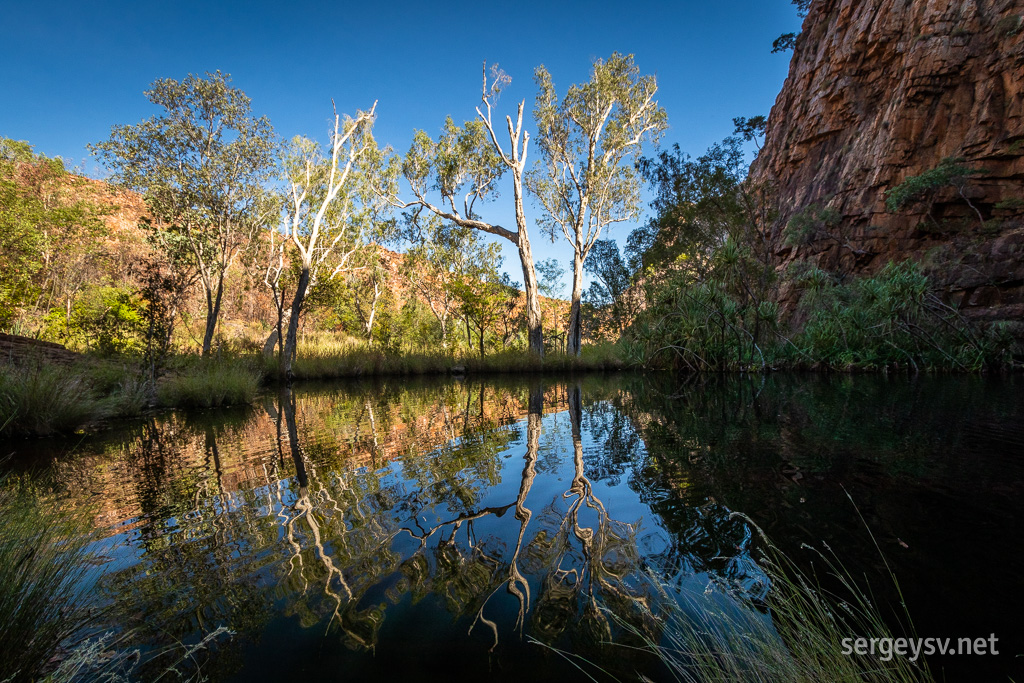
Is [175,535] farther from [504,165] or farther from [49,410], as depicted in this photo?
[504,165]

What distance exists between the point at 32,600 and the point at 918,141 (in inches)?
1114

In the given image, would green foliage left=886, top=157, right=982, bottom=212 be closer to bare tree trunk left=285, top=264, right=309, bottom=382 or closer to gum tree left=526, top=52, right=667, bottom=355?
gum tree left=526, top=52, right=667, bottom=355

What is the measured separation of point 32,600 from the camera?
1239 millimetres

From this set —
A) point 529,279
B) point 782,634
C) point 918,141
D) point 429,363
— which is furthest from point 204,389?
point 918,141

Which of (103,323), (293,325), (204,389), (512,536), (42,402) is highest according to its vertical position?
(293,325)

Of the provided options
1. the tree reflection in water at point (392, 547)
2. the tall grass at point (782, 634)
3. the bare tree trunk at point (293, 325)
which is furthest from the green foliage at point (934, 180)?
the bare tree trunk at point (293, 325)

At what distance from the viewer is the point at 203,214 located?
55.5 ft

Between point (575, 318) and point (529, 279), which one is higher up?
point (529, 279)

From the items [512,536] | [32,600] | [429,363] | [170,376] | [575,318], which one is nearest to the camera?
[32,600]

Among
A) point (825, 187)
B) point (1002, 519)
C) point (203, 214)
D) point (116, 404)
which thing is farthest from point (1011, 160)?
point (203, 214)

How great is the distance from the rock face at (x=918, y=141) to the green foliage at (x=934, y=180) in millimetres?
357

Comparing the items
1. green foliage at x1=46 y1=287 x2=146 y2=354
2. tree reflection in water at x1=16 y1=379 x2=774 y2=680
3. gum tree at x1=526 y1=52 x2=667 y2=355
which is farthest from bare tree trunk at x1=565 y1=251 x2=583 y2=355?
tree reflection in water at x1=16 y1=379 x2=774 y2=680

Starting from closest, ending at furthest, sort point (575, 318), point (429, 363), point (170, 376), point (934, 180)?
point (170, 376) < point (934, 180) < point (429, 363) < point (575, 318)

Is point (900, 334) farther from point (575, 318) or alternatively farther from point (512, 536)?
point (512, 536)
